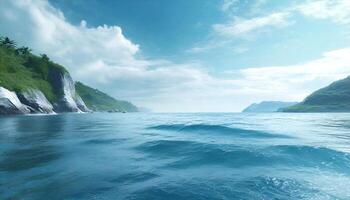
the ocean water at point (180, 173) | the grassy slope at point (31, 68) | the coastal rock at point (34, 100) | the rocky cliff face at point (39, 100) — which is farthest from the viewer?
the grassy slope at point (31, 68)

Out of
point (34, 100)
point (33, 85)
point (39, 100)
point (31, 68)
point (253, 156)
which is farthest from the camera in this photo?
point (31, 68)

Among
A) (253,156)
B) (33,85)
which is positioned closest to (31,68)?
(33,85)

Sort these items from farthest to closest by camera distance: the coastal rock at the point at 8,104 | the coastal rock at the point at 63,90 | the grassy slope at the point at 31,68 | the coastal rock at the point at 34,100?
the coastal rock at the point at 63,90 → the grassy slope at the point at 31,68 → the coastal rock at the point at 34,100 → the coastal rock at the point at 8,104

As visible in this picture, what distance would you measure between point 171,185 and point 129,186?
6.84 ft

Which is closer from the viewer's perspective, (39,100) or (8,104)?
(8,104)

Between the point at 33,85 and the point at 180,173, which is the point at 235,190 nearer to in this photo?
the point at 180,173

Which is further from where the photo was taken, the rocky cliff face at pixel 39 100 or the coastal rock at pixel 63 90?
the coastal rock at pixel 63 90

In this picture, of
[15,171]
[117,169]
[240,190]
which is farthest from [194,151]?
[15,171]

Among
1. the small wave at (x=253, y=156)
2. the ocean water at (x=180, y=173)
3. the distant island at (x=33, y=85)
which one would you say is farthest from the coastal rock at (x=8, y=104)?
the small wave at (x=253, y=156)

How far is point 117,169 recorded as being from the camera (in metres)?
15.2

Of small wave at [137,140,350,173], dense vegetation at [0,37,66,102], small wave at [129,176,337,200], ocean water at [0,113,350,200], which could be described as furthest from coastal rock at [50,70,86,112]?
small wave at [129,176,337,200]

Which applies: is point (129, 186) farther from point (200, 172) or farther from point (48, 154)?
point (48, 154)

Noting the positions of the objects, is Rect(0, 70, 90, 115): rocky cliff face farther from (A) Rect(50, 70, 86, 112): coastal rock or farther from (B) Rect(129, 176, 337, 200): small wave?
(B) Rect(129, 176, 337, 200): small wave

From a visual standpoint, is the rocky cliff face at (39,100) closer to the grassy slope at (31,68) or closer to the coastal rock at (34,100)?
the coastal rock at (34,100)
